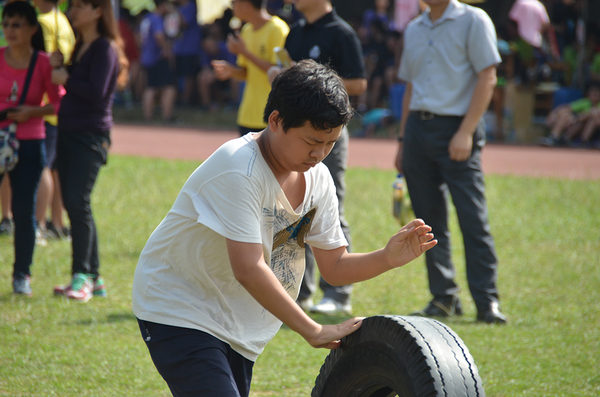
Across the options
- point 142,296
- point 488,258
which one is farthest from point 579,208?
point 142,296

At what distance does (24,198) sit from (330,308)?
2237 mm

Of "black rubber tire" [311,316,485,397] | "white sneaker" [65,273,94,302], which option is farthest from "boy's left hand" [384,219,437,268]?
"white sneaker" [65,273,94,302]

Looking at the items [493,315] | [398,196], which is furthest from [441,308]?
[398,196]

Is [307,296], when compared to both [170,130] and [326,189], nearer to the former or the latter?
[326,189]

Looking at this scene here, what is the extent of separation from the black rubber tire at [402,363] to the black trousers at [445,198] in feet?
7.02

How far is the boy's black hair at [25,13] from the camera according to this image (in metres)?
4.77

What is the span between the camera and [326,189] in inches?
94.5

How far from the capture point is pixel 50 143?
6.15 m

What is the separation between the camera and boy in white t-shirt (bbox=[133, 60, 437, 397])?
209 centimetres

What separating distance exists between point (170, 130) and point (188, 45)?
2.06 metres

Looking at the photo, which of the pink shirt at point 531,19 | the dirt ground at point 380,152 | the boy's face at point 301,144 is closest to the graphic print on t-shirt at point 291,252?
the boy's face at point 301,144

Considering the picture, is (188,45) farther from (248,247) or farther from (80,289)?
(248,247)

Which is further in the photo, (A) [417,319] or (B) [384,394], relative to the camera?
(B) [384,394]

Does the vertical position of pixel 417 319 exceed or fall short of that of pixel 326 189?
it falls short
